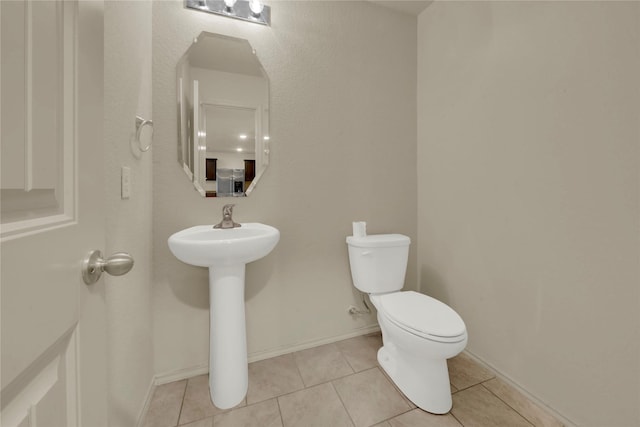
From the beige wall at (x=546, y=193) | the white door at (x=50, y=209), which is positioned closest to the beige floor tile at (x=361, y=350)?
the beige wall at (x=546, y=193)

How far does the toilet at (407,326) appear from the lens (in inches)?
44.6

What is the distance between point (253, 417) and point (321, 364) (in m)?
0.48

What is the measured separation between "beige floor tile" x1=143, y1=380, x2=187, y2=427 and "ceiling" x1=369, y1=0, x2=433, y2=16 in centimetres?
270

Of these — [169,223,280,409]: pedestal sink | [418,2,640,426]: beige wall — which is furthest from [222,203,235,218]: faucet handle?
[418,2,640,426]: beige wall

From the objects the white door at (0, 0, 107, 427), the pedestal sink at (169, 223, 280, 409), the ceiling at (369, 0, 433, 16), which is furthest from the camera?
the ceiling at (369, 0, 433, 16)

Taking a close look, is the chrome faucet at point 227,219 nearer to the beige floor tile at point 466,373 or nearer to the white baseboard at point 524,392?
the beige floor tile at point 466,373

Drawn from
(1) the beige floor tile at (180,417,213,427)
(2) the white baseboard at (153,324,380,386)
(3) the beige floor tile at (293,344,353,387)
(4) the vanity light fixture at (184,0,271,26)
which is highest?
(4) the vanity light fixture at (184,0,271,26)

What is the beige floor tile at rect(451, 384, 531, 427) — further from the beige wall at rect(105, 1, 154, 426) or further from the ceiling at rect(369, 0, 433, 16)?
the ceiling at rect(369, 0, 433, 16)

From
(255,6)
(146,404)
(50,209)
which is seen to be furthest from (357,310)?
(255,6)

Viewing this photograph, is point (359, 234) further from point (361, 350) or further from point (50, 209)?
point (50, 209)

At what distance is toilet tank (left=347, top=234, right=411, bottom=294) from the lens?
158 cm

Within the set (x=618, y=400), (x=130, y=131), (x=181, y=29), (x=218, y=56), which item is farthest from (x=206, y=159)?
(x=618, y=400)

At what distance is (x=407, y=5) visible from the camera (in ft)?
6.03

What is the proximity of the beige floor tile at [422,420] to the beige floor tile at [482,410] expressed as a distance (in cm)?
5
